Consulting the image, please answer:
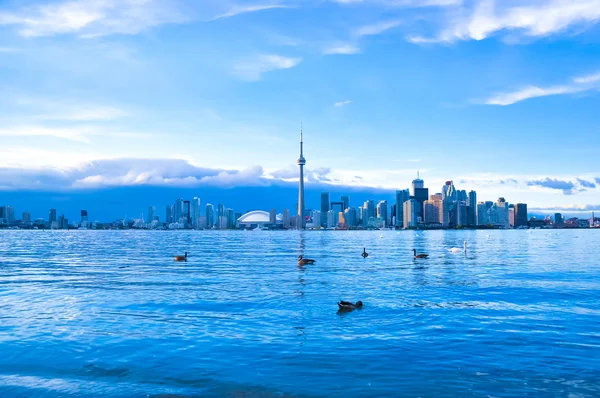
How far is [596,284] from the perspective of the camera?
41.3m

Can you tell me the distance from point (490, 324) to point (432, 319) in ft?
9.42

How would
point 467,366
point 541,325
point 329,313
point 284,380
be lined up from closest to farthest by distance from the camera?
1. point 284,380
2. point 467,366
3. point 541,325
4. point 329,313

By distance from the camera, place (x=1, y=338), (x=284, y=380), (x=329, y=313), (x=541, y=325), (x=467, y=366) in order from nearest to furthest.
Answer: (x=284, y=380) < (x=467, y=366) < (x=1, y=338) < (x=541, y=325) < (x=329, y=313)

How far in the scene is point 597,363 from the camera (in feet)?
61.5

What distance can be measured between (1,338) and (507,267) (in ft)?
171

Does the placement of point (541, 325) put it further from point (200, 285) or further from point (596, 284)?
point (200, 285)

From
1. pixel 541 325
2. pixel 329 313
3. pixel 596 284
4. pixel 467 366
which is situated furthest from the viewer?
pixel 596 284

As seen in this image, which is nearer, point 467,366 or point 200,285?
point 467,366

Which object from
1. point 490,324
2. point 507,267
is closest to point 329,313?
point 490,324

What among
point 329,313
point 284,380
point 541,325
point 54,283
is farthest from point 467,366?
point 54,283

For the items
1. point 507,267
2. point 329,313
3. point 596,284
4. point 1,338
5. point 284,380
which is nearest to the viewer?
point 284,380

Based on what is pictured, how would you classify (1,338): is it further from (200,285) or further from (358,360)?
(200,285)

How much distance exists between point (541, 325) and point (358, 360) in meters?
11.6

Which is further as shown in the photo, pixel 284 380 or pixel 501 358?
pixel 501 358
